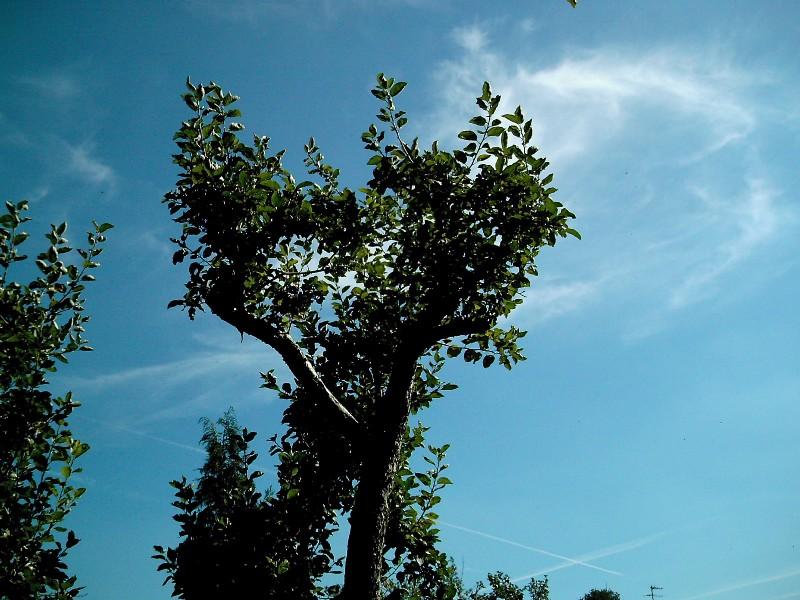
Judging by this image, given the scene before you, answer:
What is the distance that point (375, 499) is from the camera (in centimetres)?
578

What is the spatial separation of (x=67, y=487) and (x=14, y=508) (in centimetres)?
60

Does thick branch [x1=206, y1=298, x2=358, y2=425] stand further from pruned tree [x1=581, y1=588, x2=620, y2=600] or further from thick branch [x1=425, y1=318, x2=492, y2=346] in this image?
pruned tree [x1=581, y1=588, x2=620, y2=600]

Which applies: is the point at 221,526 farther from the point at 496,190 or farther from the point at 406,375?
the point at 496,190

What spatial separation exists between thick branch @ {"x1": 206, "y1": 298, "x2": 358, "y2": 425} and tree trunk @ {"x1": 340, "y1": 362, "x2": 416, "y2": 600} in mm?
701

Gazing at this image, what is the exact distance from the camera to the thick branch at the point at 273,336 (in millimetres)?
6449

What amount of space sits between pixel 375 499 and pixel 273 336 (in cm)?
220

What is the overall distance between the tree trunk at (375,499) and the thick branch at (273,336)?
0.70 m

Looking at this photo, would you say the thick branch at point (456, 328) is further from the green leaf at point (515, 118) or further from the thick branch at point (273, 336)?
the green leaf at point (515, 118)

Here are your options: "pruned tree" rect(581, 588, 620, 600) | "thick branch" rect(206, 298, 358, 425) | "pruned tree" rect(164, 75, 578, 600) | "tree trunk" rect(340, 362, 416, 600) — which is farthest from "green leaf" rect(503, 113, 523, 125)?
"pruned tree" rect(581, 588, 620, 600)

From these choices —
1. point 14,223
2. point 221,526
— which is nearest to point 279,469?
point 221,526

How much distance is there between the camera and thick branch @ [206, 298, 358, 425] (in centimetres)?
645

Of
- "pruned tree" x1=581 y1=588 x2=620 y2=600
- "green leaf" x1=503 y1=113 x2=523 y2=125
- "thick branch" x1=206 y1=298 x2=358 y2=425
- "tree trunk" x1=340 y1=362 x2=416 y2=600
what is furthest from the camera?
"pruned tree" x1=581 y1=588 x2=620 y2=600

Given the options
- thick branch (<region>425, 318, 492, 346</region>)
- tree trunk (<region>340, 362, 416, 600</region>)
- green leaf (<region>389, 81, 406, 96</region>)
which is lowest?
tree trunk (<region>340, 362, 416, 600</region>)

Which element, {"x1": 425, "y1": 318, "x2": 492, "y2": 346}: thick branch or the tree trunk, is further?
{"x1": 425, "y1": 318, "x2": 492, "y2": 346}: thick branch
